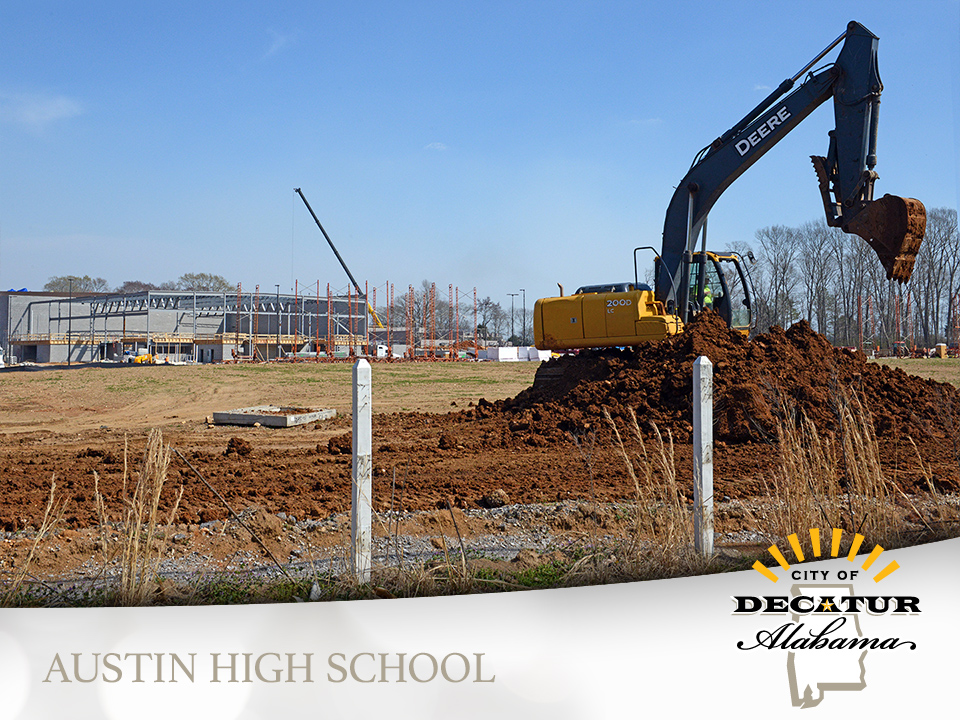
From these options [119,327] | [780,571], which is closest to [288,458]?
[780,571]

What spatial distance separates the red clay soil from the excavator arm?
1675 millimetres

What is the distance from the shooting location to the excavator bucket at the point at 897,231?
10.3 metres

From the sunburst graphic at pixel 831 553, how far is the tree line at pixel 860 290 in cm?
568

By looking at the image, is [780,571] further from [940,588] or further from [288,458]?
[288,458]

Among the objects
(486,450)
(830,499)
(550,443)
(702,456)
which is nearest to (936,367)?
(550,443)

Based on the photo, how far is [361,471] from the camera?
4.33 metres

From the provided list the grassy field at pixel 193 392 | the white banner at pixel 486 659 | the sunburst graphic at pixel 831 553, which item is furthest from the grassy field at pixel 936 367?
the white banner at pixel 486 659

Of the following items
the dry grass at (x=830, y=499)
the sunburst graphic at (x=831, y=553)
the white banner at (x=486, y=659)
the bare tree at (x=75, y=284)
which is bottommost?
the white banner at (x=486, y=659)

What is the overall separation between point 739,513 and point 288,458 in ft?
21.0

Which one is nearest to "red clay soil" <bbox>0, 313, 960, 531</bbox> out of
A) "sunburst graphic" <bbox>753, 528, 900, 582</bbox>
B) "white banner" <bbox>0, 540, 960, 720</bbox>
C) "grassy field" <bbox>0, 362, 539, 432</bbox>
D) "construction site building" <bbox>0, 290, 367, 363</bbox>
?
"sunburst graphic" <bbox>753, 528, 900, 582</bbox>

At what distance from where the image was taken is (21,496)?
834 centimetres

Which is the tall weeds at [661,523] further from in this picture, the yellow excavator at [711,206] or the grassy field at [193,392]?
the grassy field at [193,392]

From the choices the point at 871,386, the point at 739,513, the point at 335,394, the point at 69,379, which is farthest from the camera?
the point at 69,379

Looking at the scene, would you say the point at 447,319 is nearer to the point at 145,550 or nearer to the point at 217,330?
the point at 217,330
